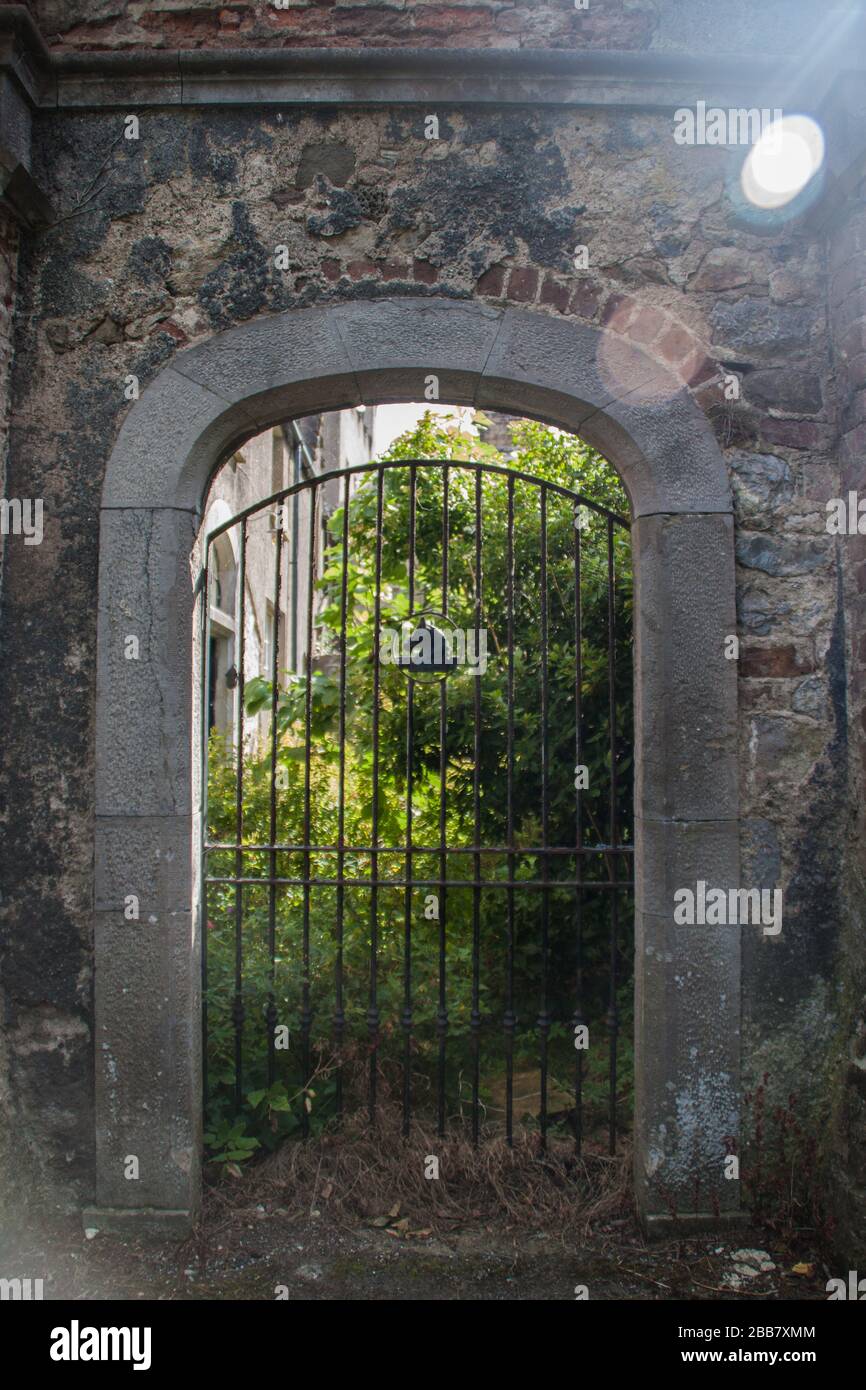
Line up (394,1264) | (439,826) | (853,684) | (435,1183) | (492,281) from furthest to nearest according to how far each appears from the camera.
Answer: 1. (439,826)
2. (435,1183)
3. (492,281)
4. (853,684)
5. (394,1264)

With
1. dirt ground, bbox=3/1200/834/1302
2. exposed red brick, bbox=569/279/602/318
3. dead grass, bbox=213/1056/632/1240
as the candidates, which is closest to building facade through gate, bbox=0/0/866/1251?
exposed red brick, bbox=569/279/602/318

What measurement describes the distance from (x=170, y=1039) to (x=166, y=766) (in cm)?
89

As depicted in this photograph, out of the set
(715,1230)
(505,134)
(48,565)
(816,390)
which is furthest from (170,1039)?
(505,134)

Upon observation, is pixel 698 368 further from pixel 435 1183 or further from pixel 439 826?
pixel 435 1183

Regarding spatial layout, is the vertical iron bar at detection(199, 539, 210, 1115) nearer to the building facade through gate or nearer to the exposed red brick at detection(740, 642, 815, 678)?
the building facade through gate

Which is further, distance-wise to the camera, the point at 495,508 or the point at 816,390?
the point at 495,508

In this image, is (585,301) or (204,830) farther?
(204,830)

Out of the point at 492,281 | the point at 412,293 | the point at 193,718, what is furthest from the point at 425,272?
the point at 193,718

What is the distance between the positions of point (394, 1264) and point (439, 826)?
1.83 metres

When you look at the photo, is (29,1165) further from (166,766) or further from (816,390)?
(816,390)

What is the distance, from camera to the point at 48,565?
3.08m

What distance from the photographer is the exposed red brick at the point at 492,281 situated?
122 inches

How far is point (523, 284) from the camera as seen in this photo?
122 inches

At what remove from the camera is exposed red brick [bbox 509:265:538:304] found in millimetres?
3094
